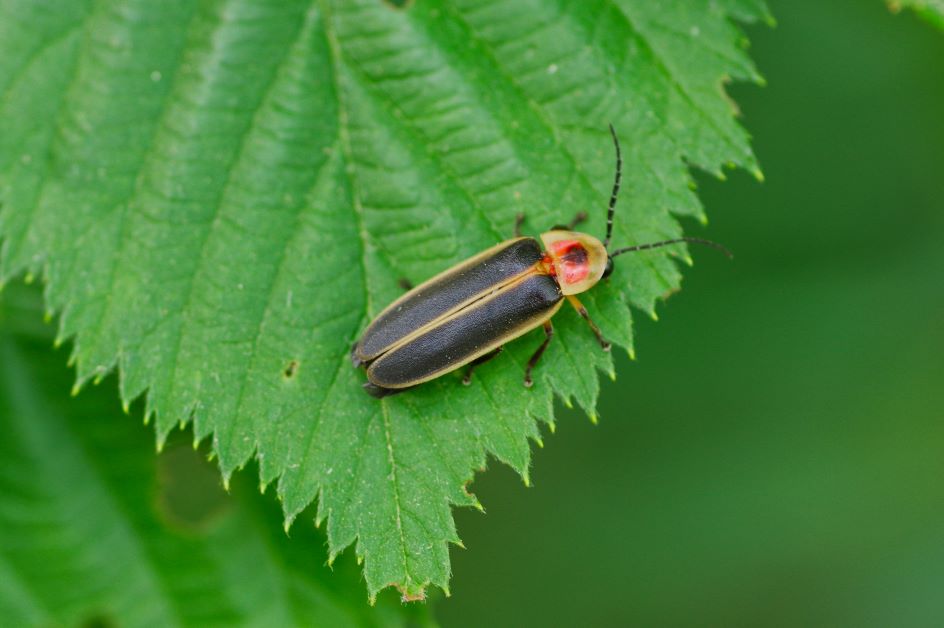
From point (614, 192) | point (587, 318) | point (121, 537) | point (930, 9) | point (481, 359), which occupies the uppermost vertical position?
point (930, 9)

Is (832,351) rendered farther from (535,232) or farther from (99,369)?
(99,369)

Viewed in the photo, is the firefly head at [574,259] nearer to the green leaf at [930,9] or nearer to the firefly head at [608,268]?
the firefly head at [608,268]

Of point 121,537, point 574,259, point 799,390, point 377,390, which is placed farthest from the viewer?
point 799,390

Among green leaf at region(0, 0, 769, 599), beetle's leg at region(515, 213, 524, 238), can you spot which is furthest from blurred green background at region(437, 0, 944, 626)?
beetle's leg at region(515, 213, 524, 238)

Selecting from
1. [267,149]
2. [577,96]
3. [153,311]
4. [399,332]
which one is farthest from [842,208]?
[153,311]

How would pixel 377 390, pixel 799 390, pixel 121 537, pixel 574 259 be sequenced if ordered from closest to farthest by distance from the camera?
1. pixel 377 390
2. pixel 574 259
3. pixel 121 537
4. pixel 799 390

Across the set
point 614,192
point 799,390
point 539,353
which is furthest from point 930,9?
point 799,390

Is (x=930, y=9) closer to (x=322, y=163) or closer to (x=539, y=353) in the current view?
(x=539, y=353)
